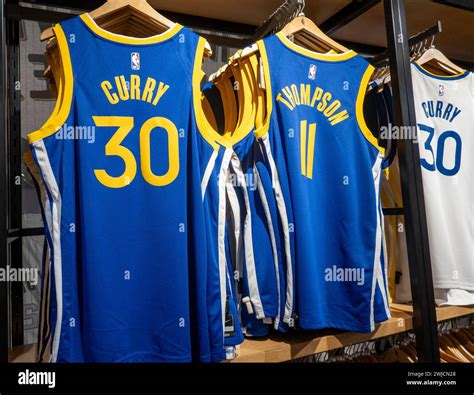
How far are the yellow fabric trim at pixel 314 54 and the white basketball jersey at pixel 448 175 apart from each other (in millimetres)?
354

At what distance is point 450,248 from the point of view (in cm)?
130

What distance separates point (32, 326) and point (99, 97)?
2.71ft

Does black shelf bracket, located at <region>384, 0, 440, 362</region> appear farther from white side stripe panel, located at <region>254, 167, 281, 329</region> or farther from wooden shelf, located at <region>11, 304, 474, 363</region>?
white side stripe panel, located at <region>254, 167, 281, 329</region>

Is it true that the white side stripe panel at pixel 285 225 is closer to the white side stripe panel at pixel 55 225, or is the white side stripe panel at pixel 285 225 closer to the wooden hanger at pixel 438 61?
the white side stripe panel at pixel 55 225

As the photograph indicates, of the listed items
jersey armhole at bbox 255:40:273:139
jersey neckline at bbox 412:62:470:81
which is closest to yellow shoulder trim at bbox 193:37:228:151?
jersey armhole at bbox 255:40:273:139

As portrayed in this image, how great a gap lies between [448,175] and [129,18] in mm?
1163

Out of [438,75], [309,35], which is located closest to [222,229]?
[309,35]

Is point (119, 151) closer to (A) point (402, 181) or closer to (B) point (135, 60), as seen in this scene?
(B) point (135, 60)

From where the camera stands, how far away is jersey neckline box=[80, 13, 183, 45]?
0.90m

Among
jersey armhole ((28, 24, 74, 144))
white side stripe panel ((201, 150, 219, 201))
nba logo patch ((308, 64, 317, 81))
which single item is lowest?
white side stripe panel ((201, 150, 219, 201))

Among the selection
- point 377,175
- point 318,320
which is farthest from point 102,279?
point 377,175

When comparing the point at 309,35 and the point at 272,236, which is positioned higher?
the point at 309,35

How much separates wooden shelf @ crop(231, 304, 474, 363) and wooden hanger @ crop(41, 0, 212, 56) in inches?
31.7

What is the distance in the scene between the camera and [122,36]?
93cm
